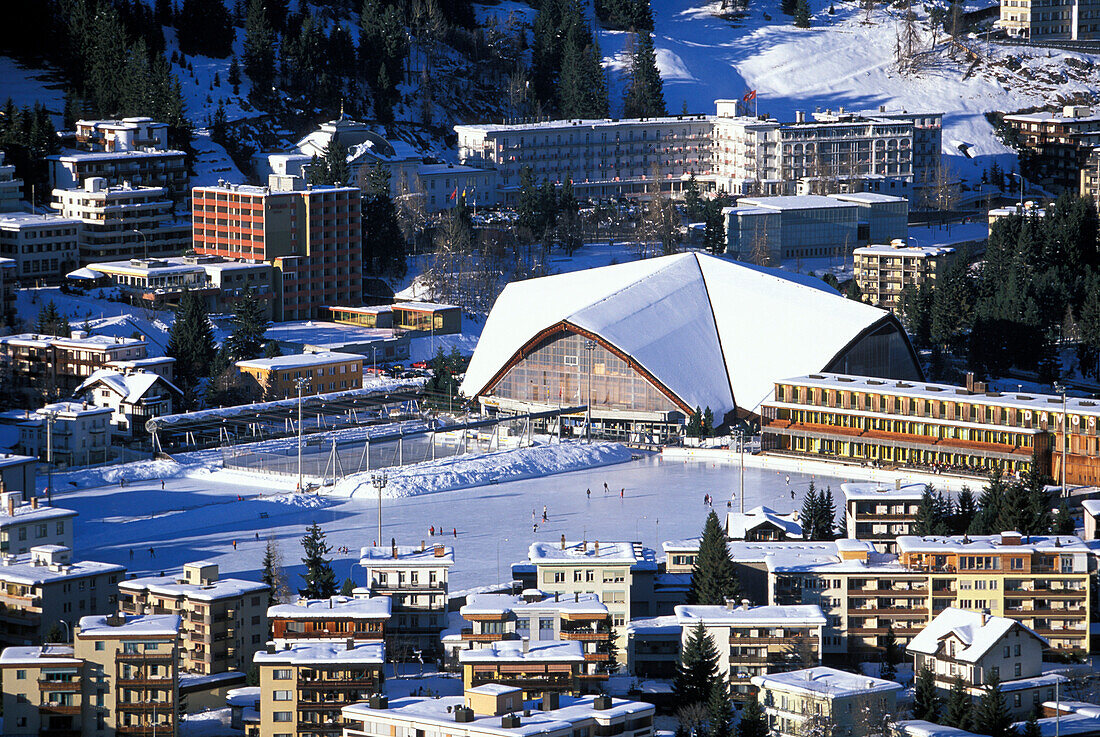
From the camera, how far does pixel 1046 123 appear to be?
388 feet

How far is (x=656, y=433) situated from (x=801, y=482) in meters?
9.46

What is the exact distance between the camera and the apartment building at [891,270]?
9419 cm

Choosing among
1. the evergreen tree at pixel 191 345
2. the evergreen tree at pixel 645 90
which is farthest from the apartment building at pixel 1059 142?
the evergreen tree at pixel 191 345

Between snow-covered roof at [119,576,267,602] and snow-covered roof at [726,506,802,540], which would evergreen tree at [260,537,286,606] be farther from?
snow-covered roof at [726,506,802,540]

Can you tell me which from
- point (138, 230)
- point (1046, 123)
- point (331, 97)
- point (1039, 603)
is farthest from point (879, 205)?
point (1039, 603)

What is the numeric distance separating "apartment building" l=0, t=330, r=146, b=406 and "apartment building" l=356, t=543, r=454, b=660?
94.8 feet

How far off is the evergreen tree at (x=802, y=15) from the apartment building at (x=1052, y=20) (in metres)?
11.0

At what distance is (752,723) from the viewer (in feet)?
134

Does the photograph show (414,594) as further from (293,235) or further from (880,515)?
(293,235)

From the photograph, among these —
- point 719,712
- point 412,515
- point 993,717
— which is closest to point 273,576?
point 412,515

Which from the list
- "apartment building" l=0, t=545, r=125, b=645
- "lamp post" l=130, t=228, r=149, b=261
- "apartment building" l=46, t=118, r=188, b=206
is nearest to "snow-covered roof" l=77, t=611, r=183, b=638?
"apartment building" l=0, t=545, r=125, b=645

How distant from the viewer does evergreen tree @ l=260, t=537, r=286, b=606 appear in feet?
160

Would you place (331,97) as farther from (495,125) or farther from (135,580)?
(135,580)

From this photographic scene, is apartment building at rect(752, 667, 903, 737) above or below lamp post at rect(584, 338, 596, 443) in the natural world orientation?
below
